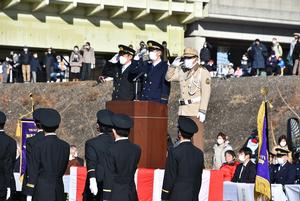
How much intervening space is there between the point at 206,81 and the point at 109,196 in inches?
176

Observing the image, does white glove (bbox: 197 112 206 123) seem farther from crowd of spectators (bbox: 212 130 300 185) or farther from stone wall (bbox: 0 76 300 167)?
stone wall (bbox: 0 76 300 167)

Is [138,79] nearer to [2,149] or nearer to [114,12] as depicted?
[2,149]

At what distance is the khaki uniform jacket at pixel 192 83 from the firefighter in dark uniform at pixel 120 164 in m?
4.08

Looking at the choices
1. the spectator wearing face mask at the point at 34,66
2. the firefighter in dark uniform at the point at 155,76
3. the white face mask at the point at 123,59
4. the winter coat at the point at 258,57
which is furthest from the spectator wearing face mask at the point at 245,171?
the spectator wearing face mask at the point at 34,66

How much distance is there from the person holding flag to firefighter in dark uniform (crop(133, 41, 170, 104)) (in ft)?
9.29

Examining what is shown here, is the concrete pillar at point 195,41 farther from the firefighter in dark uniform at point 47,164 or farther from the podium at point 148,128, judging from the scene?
the firefighter in dark uniform at point 47,164

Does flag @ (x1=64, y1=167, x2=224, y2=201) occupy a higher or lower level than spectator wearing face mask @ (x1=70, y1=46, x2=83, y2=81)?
lower

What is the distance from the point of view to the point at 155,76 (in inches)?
613

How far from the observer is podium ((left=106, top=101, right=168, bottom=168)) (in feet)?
47.6

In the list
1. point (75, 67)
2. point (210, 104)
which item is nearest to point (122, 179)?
point (210, 104)

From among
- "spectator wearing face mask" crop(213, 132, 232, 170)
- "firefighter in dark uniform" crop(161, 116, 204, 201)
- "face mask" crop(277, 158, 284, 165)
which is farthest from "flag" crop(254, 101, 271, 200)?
"spectator wearing face mask" crop(213, 132, 232, 170)

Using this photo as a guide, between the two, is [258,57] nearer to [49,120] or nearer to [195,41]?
[195,41]

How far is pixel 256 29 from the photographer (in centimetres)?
4866

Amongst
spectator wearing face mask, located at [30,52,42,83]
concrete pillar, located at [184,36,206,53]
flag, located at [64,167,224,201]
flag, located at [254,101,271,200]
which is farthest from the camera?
concrete pillar, located at [184,36,206,53]
